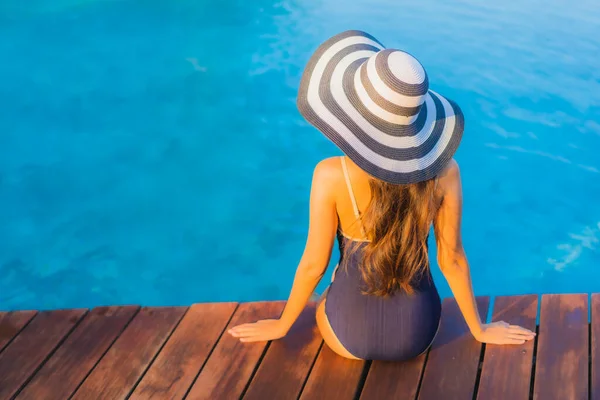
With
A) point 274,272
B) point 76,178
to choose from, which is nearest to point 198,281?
point 274,272

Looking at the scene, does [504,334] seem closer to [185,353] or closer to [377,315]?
[377,315]

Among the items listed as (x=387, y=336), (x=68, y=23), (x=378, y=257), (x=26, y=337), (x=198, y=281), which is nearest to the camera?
(x=378, y=257)

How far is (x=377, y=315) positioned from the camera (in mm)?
2441

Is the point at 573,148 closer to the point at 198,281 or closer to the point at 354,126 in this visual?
the point at 198,281

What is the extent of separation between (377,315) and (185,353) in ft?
2.60

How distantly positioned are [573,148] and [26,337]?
4.38 metres

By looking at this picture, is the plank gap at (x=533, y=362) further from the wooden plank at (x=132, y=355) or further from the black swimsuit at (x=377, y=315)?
the wooden plank at (x=132, y=355)

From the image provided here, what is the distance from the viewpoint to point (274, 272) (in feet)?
15.8

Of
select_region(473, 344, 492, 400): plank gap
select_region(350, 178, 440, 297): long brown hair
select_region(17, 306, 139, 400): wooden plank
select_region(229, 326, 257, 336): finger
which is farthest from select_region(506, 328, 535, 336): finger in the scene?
select_region(17, 306, 139, 400): wooden plank

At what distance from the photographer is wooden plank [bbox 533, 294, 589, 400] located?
2465 mm

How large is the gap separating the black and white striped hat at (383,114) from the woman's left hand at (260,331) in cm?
95

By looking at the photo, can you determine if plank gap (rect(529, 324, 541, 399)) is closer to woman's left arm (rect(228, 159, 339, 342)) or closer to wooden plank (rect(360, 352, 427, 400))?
wooden plank (rect(360, 352, 427, 400))

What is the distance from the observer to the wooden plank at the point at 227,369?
101 inches

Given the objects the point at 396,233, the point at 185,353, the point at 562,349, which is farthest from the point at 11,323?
the point at 562,349
